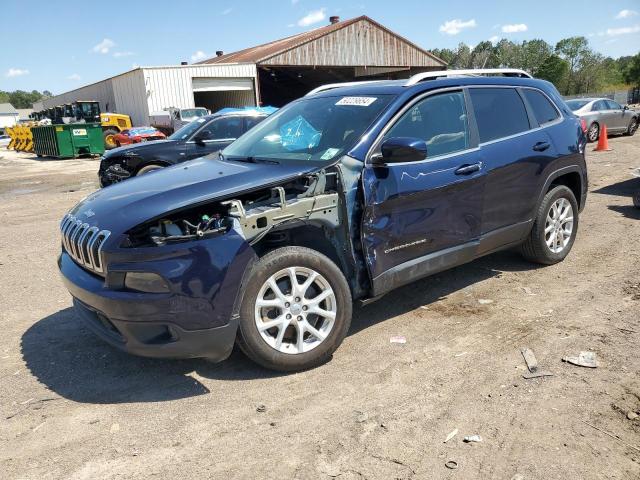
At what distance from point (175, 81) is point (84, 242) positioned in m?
29.9

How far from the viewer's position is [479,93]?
4480 mm

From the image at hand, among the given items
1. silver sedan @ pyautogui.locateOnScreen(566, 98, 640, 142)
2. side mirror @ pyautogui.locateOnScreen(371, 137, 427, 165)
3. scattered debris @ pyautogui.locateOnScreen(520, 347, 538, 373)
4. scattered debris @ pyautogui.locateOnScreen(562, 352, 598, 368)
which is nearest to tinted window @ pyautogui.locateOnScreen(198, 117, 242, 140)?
side mirror @ pyautogui.locateOnScreen(371, 137, 427, 165)

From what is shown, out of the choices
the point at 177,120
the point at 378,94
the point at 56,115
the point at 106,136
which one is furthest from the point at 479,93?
the point at 56,115

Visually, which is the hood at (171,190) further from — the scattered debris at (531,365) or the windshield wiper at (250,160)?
the scattered debris at (531,365)

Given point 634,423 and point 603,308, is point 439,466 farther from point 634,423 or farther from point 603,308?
point 603,308

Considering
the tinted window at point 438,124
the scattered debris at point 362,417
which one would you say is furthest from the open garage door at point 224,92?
the scattered debris at point 362,417

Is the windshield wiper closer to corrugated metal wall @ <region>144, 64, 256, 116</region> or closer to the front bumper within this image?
the front bumper

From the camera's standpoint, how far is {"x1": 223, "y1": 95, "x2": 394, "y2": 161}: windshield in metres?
3.80

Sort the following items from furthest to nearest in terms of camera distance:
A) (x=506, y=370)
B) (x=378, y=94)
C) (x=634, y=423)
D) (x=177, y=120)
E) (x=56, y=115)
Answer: (x=56, y=115) → (x=177, y=120) → (x=378, y=94) → (x=506, y=370) → (x=634, y=423)

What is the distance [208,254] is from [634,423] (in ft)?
8.25

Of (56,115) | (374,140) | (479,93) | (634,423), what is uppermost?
(56,115)

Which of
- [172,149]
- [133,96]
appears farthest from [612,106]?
[133,96]

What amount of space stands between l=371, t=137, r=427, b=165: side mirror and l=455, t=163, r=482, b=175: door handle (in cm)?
64

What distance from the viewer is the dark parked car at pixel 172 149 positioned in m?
10.1
